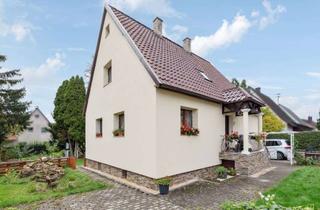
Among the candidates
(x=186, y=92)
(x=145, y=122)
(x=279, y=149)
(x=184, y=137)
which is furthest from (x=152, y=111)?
(x=279, y=149)

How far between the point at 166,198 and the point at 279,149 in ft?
47.7

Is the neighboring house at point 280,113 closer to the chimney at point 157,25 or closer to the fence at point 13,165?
the chimney at point 157,25

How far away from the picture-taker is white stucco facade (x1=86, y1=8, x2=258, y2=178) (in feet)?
28.0

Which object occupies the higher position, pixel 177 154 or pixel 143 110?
pixel 143 110

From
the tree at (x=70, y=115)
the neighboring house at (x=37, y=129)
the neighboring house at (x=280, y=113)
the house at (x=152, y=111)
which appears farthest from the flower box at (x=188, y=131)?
the neighboring house at (x=37, y=129)

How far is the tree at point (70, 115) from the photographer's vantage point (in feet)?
68.1

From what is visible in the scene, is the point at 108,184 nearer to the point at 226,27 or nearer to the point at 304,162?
the point at 226,27

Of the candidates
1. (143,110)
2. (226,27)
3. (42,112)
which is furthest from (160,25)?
(42,112)

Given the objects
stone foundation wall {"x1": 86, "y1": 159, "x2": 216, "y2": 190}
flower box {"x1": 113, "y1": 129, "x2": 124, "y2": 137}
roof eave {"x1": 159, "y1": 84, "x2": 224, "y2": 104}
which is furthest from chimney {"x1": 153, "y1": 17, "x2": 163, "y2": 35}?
stone foundation wall {"x1": 86, "y1": 159, "x2": 216, "y2": 190}

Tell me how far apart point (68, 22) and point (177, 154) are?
9.18 metres

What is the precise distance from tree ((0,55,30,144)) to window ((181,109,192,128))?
64.5ft

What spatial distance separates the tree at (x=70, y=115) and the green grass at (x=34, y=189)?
9935 mm

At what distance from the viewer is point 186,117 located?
406 inches

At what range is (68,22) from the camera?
13.2 m
